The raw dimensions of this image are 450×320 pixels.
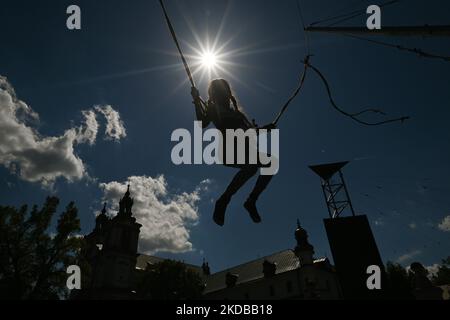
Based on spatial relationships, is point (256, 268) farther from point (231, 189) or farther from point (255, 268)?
point (231, 189)

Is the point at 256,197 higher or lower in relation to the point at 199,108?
lower

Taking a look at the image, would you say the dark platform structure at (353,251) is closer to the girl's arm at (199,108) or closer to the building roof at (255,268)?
the girl's arm at (199,108)

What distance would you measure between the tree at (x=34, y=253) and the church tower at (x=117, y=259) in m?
20.7

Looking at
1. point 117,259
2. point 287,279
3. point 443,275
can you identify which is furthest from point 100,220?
point 443,275

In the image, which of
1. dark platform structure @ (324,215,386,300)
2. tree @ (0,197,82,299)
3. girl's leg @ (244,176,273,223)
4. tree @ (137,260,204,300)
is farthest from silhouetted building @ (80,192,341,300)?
girl's leg @ (244,176,273,223)

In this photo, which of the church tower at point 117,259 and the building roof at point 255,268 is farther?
the building roof at point 255,268

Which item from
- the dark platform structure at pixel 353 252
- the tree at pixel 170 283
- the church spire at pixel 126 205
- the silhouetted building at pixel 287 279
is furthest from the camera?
the church spire at pixel 126 205

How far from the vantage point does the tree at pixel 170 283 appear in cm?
3431

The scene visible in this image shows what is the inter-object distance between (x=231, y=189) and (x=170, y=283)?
34.2 meters

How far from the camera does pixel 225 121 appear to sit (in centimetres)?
418

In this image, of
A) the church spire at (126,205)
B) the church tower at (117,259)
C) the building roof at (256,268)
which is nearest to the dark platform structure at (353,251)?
the building roof at (256,268)

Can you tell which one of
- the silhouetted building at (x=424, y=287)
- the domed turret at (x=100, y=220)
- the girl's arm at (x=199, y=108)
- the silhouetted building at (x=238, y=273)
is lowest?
the silhouetted building at (x=424, y=287)

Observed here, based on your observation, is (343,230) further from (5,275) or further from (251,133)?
(5,275)
